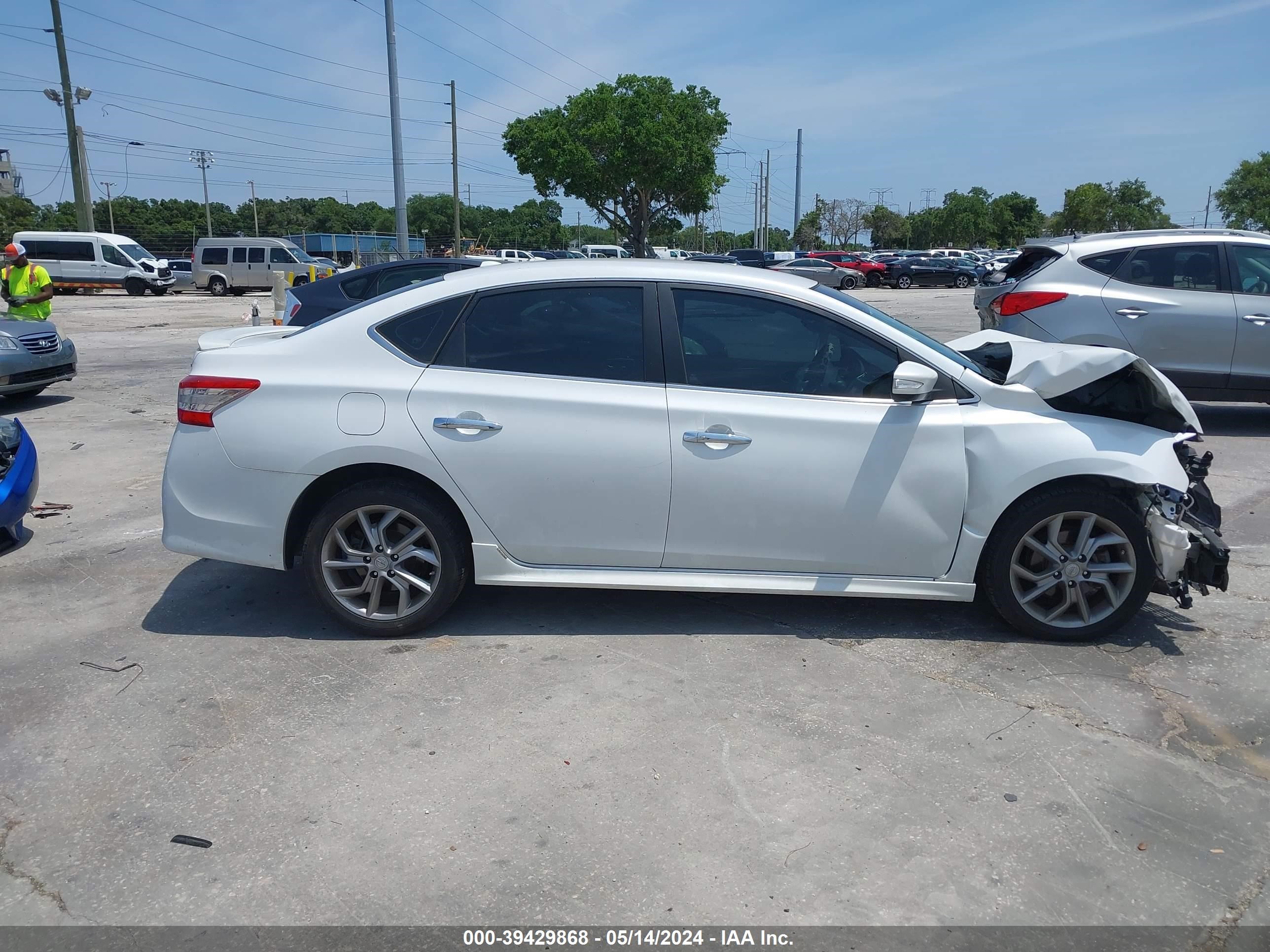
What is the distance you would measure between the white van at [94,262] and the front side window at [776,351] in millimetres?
36207

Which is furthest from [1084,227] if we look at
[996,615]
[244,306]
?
[996,615]

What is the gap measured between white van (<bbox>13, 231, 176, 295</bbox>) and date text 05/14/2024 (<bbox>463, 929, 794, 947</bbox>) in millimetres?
37768

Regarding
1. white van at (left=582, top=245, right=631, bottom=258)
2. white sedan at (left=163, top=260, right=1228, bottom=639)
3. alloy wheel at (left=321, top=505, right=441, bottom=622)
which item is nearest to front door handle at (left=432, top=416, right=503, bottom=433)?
white sedan at (left=163, top=260, right=1228, bottom=639)

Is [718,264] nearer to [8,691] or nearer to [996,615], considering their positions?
[996,615]

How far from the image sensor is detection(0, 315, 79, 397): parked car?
10.1m

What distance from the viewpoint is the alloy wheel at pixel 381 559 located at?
4.32m

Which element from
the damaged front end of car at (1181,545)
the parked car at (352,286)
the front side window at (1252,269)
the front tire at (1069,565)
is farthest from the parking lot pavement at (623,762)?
the parked car at (352,286)

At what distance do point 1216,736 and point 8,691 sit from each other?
4.83 meters

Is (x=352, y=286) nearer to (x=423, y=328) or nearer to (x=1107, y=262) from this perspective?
Answer: (x=423, y=328)

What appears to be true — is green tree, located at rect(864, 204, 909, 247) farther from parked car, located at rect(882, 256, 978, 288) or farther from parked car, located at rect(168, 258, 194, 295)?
parked car, located at rect(168, 258, 194, 295)

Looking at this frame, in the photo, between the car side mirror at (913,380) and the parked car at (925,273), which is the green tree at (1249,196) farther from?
the car side mirror at (913,380)

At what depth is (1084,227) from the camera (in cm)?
7856

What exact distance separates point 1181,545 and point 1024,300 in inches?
204

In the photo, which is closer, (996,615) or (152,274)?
(996,615)
